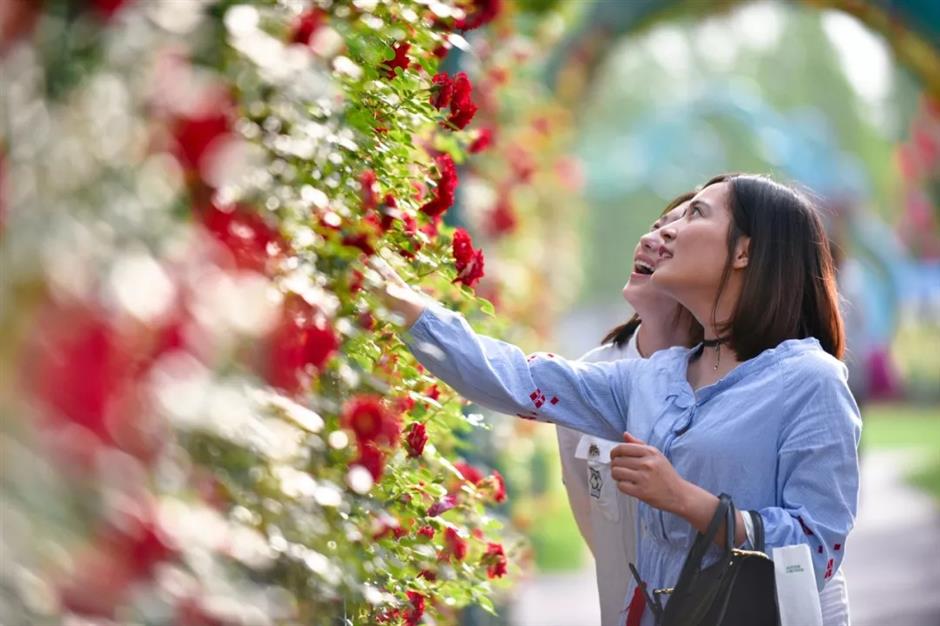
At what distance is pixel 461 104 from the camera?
2.89m

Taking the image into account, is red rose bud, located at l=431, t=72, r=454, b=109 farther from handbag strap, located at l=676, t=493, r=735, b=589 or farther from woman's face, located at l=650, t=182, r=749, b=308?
handbag strap, located at l=676, t=493, r=735, b=589

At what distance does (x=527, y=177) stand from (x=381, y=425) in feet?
21.5

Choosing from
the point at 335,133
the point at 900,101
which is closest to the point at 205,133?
the point at 335,133

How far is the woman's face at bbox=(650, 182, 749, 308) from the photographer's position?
9.94ft

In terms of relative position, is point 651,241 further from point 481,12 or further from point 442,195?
point 481,12

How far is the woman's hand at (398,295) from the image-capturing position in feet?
8.61

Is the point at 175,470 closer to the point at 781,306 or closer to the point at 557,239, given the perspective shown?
the point at 781,306

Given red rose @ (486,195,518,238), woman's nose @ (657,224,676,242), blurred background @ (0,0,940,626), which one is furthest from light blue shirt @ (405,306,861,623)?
red rose @ (486,195,518,238)

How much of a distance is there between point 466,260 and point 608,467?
0.69 m

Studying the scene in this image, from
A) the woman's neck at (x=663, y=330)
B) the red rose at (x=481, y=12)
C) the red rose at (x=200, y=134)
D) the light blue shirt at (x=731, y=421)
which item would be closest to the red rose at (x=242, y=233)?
the red rose at (x=200, y=134)

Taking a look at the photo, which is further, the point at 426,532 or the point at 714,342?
the point at 714,342

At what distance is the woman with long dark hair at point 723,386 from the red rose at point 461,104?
1.14ft

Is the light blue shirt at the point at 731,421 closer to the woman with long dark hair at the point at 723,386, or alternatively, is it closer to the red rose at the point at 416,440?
the woman with long dark hair at the point at 723,386

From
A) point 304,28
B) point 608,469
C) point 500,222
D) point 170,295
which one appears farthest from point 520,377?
point 500,222
